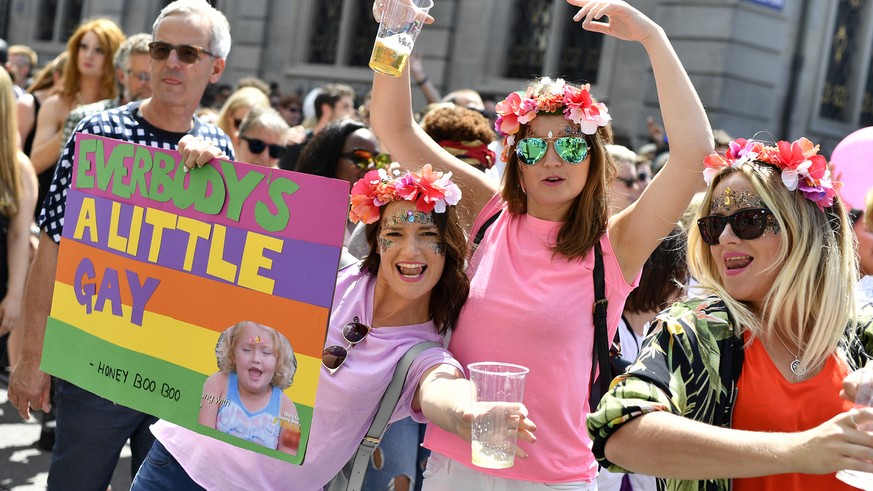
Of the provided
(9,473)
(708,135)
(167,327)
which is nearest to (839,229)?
(708,135)

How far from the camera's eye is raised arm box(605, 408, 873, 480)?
200 centimetres

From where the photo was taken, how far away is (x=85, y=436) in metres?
3.91

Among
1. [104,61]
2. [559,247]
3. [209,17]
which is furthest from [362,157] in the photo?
[104,61]

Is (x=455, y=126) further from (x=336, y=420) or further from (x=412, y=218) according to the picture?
(x=336, y=420)

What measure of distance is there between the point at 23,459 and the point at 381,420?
4018mm

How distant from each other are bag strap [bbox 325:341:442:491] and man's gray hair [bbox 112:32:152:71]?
12.5 ft

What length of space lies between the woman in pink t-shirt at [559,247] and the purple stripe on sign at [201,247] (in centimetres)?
47

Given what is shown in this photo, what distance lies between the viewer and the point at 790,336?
2473mm

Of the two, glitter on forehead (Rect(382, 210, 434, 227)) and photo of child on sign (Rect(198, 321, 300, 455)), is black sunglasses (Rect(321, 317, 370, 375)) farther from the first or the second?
glitter on forehead (Rect(382, 210, 434, 227))

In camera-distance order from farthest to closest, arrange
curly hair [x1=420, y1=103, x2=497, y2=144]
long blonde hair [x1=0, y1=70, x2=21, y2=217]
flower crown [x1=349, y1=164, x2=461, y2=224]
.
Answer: curly hair [x1=420, y1=103, x2=497, y2=144] < long blonde hair [x1=0, y1=70, x2=21, y2=217] < flower crown [x1=349, y1=164, x2=461, y2=224]

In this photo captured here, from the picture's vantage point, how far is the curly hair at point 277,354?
9.87 ft

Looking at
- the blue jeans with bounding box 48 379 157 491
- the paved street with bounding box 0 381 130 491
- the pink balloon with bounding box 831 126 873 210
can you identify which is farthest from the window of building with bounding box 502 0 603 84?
the blue jeans with bounding box 48 379 157 491

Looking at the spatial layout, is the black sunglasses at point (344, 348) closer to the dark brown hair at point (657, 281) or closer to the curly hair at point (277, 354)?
the curly hair at point (277, 354)

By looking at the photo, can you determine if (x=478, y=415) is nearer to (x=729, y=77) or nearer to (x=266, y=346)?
(x=266, y=346)
